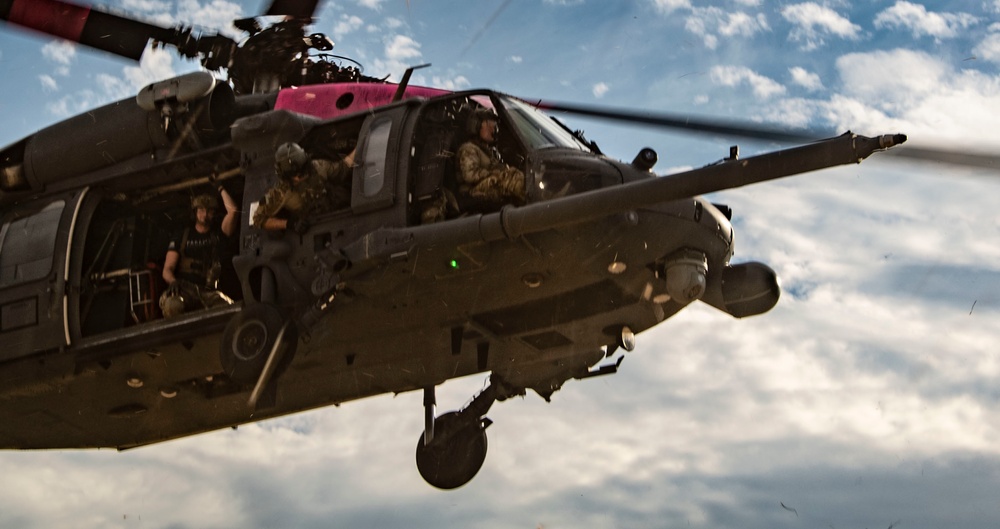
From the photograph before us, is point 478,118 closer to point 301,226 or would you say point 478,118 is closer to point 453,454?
A: point 301,226

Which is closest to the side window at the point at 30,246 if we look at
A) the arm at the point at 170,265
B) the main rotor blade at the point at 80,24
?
the arm at the point at 170,265

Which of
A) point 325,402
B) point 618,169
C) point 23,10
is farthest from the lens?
point 23,10

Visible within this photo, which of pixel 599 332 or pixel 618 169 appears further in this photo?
pixel 599 332

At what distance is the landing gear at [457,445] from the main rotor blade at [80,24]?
5.27 metres

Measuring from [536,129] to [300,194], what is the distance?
2000 millimetres

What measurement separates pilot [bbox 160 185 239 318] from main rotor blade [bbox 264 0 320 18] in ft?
9.74

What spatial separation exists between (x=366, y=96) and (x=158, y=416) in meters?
3.73

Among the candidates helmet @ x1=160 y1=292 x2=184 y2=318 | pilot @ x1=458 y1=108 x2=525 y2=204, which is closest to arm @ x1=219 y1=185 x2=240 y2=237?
helmet @ x1=160 y1=292 x2=184 y2=318

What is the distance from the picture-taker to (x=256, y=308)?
10.0 metres

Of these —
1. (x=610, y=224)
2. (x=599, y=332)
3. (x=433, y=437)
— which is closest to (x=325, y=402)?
(x=433, y=437)

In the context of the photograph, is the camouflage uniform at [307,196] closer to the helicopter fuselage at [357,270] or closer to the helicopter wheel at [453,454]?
the helicopter fuselage at [357,270]

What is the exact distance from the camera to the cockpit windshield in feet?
32.9

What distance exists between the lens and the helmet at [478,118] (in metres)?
10.3

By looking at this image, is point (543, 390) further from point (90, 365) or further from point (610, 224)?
point (90, 365)
